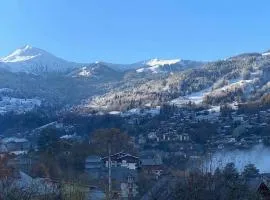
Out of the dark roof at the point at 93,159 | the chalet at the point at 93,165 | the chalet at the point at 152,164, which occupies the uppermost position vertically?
the dark roof at the point at 93,159

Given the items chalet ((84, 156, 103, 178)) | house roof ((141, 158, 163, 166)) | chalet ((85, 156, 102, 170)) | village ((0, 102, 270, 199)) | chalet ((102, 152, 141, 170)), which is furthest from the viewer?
chalet ((102, 152, 141, 170))

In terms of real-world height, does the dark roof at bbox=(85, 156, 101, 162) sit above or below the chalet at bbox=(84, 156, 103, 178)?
above

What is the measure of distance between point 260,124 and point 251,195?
8856cm

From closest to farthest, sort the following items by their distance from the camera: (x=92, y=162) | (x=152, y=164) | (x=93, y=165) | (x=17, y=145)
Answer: (x=93, y=165) → (x=92, y=162) → (x=152, y=164) → (x=17, y=145)

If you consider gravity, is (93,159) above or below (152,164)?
above

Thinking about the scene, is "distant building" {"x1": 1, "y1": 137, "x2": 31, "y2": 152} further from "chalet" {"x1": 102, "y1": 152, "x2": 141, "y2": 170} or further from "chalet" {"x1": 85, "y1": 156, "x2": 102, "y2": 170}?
"chalet" {"x1": 85, "y1": 156, "x2": 102, "y2": 170}

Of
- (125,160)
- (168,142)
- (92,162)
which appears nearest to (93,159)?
(92,162)

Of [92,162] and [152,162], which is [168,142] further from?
[92,162]

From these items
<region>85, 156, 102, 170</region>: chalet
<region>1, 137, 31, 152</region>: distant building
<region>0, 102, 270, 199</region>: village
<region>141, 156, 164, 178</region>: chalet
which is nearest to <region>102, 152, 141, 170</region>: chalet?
<region>0, 102, 270, 199</region>: village

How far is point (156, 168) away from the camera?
6059 centimetres

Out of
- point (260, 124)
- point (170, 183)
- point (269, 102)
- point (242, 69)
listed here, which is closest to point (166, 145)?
point (260, 124)

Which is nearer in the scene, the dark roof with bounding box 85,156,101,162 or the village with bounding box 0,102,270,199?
the village with bounding box 0,102,270,199

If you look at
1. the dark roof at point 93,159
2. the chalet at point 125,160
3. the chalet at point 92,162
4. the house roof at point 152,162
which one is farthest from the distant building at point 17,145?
the house roof at point 152,162

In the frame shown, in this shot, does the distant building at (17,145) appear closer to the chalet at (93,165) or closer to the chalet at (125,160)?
the chalet at (125,160)
